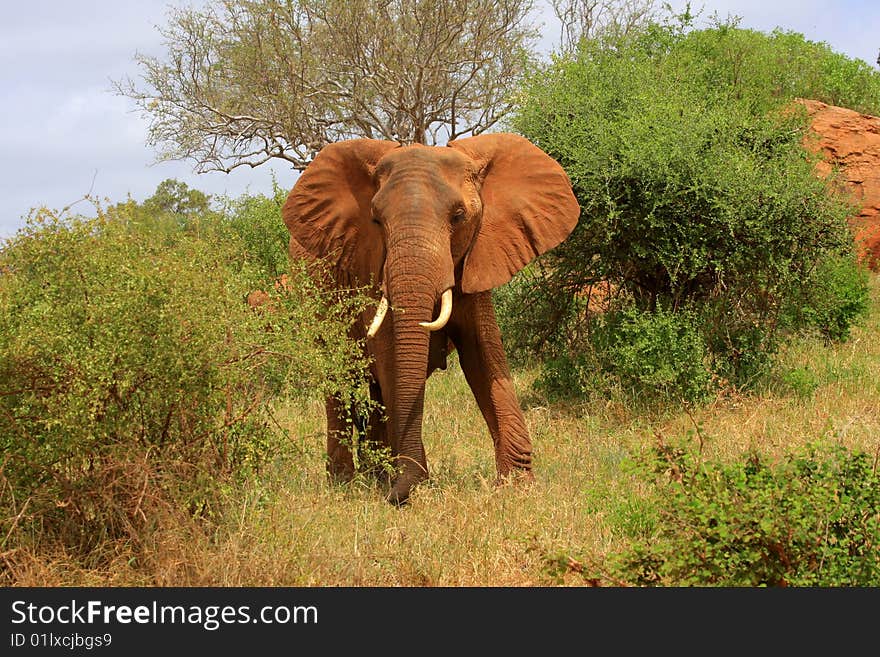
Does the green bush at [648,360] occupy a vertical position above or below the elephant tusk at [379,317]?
below

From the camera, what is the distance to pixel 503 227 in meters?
7.14

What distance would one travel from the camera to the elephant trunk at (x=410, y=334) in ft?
21.0

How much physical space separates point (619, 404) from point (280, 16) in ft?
62.6

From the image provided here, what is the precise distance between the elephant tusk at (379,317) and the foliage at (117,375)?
771 millimetres

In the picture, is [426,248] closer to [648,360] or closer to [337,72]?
[648,360]

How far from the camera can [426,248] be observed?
6.40 metres

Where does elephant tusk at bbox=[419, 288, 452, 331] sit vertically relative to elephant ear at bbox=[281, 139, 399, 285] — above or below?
below

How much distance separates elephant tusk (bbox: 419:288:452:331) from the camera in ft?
20.9

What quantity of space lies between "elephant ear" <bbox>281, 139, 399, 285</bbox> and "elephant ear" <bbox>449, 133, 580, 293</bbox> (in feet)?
2.20

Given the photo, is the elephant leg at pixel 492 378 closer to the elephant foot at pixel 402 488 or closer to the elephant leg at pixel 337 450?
the elephant foot at pixel 402 488

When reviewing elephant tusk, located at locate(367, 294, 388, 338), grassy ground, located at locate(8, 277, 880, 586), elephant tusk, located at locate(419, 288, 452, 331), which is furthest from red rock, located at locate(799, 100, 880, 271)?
elephant tusk, located at locate(367, 294, 388, 338)

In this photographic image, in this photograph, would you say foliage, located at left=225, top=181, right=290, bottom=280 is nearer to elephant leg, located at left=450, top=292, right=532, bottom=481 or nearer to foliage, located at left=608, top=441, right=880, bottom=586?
elephant leg, located at left=450, top=292, right=532, bottom=481

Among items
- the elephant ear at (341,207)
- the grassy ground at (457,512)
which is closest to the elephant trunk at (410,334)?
the grassy ground at (457,512)

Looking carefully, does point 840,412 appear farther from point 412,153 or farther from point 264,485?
point 264,485
